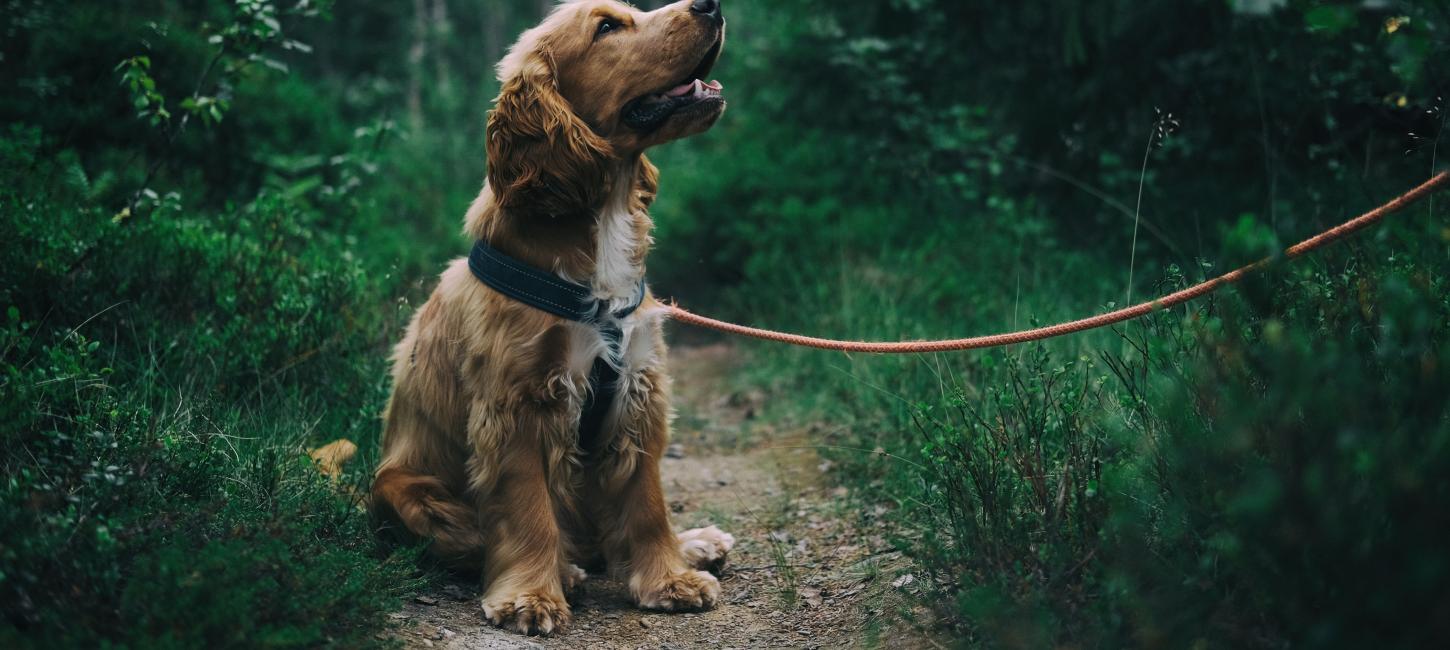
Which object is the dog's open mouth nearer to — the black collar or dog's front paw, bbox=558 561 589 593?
the black collar

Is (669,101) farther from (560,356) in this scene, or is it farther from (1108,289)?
(1108,289)

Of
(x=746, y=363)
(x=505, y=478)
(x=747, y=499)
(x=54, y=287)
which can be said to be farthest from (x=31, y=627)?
(x=746, y=363)

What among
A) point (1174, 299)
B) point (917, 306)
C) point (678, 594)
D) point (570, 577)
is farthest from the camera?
point (917, 306)

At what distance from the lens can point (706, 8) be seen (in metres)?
3.28

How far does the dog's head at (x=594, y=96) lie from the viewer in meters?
3.15

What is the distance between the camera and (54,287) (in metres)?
3.90

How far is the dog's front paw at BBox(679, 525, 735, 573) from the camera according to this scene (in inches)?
138

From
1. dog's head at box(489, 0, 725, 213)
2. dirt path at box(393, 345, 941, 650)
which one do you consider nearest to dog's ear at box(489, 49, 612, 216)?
dog's head at box(489, 0, 725, 213)

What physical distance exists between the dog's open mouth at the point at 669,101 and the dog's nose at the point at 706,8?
0.30ft

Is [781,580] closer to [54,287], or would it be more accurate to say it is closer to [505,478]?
[505,478]

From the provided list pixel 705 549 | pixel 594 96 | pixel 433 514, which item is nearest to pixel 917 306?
pixel 705 549

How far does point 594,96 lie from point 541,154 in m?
0.33

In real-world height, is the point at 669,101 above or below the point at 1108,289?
above

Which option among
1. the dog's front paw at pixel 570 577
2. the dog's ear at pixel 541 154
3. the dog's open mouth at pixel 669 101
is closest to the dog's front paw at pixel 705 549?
the dog's front paw at pixel 570 577
